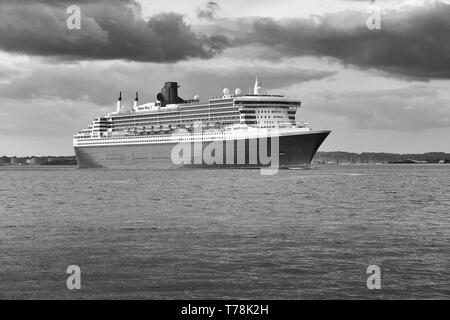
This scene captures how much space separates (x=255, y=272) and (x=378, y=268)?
144 inches

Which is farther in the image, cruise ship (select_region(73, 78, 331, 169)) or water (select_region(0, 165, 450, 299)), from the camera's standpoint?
cruise ship (select_region(73, 78, 331, 169))

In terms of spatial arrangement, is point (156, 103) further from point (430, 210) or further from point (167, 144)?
point (430, 210)

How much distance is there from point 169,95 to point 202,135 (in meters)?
22.5

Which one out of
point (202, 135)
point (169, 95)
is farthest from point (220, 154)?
point (169, 95)

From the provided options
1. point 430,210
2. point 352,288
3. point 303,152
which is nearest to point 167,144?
point 303,152

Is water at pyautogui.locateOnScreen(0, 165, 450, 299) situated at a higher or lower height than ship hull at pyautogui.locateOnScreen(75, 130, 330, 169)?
lower

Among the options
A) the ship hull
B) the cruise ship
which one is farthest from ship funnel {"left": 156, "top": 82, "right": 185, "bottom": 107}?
the ship hull

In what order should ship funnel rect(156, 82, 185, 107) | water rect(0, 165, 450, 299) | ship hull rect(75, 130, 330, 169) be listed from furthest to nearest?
ship funnel rect(156, 82, 185, 107) < ship hull rect(75, 130, 330, 169) < water rect(0, 165, 450, 299)

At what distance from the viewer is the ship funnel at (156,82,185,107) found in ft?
424

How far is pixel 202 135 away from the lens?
361 feet

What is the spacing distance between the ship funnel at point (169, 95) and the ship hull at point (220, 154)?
12289 mm

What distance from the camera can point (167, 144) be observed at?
383ft

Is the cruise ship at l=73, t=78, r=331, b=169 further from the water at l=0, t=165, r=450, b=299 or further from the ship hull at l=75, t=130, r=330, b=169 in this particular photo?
the water at l=0, t=165, r=450, b=299

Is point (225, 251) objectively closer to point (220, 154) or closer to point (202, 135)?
point (220, 154)
